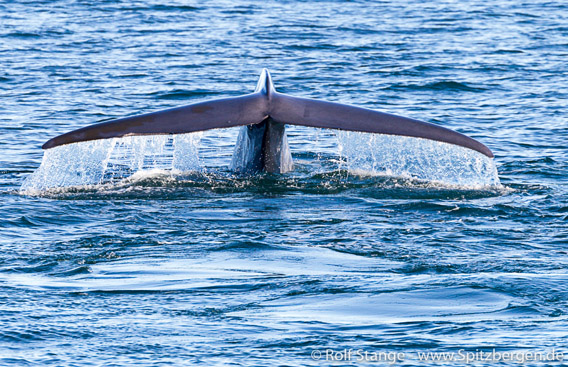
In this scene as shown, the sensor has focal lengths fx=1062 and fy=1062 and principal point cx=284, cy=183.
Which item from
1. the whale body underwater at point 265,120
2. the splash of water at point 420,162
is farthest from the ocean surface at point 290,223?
the whale body underwater at point 265,120

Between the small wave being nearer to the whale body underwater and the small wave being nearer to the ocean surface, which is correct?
the ocean surface

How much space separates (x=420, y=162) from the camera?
499 inches

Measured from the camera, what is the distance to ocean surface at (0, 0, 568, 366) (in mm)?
6266

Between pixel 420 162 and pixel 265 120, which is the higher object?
pixel 265 120

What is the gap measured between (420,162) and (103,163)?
3726 mm

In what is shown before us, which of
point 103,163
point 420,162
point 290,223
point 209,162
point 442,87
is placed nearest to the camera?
point 290,223

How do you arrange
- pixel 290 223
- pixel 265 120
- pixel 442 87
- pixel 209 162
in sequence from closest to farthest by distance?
1. pixel 290 223
2. pixel 265 120
3. pixel 209 162
4. pixel 442 87

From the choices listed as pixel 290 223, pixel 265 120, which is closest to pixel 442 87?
pixel 265 120

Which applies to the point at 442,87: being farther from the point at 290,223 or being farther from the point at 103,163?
the point at 290,223

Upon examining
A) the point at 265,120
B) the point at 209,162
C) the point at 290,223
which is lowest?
the point at 209,162

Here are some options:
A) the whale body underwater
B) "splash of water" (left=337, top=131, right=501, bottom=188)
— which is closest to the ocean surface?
"splash of water" (left=337, top=131, right=501, bottom=188)

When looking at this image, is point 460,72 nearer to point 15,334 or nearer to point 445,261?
point 445,261

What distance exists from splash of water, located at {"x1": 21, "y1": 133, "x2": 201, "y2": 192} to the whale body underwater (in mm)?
920

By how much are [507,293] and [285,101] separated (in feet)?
12.3
